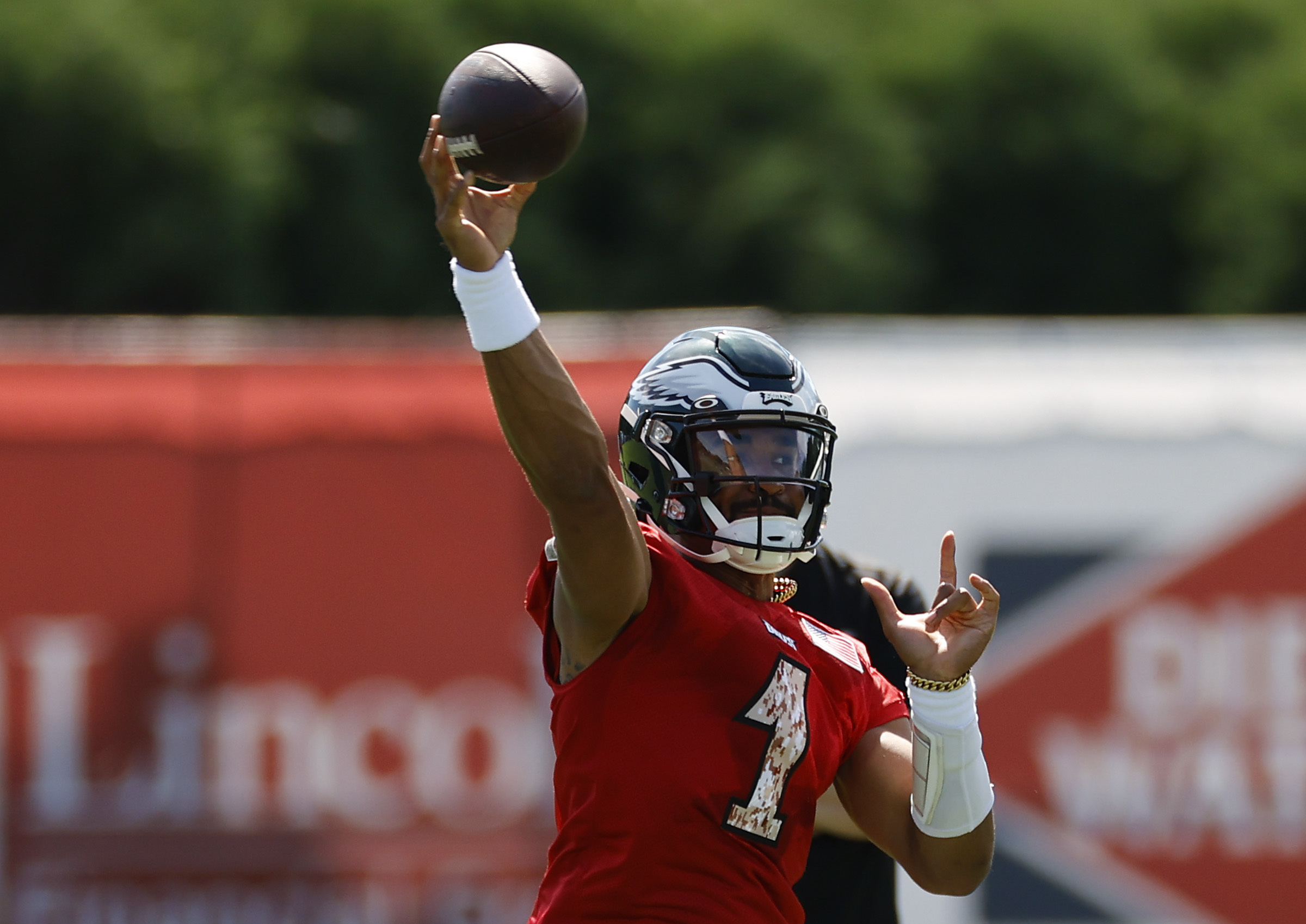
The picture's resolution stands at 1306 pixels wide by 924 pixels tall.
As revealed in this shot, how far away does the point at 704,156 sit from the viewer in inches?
590

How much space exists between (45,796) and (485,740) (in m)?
1.64

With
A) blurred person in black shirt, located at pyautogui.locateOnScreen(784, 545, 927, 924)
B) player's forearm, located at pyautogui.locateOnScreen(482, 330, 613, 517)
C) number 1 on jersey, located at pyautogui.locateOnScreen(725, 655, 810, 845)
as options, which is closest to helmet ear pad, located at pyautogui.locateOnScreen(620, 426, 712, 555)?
number 1 on jersey, located at pyautogui.locateOnScreen(725, 655, 810, 845)

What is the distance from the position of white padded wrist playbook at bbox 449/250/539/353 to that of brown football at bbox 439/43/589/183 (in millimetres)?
261

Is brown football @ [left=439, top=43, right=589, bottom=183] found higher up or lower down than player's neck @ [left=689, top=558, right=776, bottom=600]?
higher up

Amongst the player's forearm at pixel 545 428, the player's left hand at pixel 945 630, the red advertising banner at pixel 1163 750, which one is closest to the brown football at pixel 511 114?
the player's forearm at pixel 545 428

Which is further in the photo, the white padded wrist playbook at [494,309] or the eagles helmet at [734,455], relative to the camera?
the eagles helmet at [734,455]

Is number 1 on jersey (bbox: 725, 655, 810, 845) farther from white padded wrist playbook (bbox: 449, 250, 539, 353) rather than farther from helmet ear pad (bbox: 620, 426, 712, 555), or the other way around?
white padded wrist playbook (bbox: 449, 250, 539, 353)

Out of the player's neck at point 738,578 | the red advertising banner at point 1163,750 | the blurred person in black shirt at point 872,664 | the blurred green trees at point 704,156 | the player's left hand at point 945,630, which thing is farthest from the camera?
the blurred green trees at point 704,156

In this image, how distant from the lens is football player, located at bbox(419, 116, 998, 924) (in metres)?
2.62

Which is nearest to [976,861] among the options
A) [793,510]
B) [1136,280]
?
[793,510]

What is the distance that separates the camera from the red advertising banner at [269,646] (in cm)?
684

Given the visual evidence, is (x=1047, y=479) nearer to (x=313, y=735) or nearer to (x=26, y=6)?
(x=313, y=735)

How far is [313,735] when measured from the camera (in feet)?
22.8

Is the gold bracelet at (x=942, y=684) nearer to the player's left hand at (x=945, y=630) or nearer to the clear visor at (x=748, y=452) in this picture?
the player's left hand at (x=945, y=630)
